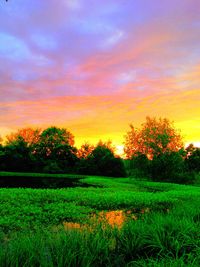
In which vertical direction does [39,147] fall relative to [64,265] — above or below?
above

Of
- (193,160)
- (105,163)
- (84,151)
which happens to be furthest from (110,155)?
(193,160)

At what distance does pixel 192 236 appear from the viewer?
8.75 meters

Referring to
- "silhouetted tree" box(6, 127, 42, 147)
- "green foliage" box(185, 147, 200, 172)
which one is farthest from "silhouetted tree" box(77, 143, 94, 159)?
"green foliage" box(185, 147, 200, 172)

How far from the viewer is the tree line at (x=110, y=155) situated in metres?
48.0

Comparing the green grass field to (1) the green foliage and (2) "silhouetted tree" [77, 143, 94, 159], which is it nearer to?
(1) the green foliage

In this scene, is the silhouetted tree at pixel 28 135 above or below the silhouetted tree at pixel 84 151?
above

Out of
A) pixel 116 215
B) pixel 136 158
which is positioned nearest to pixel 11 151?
pixel 136 158

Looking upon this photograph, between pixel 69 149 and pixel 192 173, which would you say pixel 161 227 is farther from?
pixel 69 149

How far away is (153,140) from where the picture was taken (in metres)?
48.5

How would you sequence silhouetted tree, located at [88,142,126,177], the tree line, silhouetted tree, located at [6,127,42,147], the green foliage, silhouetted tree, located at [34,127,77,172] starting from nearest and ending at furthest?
the tree line → the green foliage → silhouetted tree, located at [88,142,126,177] → silhouetted tree, located at [34,127,77,172] → silhouetted tree, located at [6,127,42,147]

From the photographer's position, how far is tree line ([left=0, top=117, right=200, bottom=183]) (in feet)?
158

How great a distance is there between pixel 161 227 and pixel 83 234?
1.98 meters

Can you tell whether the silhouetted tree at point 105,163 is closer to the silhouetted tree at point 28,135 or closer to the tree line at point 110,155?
the tree line at point 110,155

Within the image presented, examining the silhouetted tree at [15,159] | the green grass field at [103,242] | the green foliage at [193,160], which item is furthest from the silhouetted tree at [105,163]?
the green grass field at [103,242]
